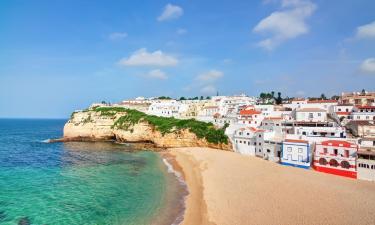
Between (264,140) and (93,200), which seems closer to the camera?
(93,200)

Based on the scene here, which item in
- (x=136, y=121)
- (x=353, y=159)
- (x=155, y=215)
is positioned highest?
(x=136, y=121)

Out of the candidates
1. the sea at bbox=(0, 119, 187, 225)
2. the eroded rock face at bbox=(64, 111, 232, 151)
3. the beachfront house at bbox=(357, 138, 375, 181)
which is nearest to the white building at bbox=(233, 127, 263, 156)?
the eroded rock face at bbox=(64, 111, 232, 151)

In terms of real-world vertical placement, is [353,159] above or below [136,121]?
below

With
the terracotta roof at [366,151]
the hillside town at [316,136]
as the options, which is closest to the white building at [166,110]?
the hillside town at [316,136]

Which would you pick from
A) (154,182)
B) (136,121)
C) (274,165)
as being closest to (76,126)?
(136,121)

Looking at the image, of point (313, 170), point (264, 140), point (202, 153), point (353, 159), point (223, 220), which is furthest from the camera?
point (202, 153)

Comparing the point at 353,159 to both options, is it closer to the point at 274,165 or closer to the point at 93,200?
the point at 274,165

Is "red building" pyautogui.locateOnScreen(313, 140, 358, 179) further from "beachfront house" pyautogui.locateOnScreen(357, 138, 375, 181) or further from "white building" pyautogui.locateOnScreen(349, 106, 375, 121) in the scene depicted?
"white building" pyautogui.locateOnScreen(349, 106, 375, 121)

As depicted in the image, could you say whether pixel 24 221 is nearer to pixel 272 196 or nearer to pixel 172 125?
pixel 272 196

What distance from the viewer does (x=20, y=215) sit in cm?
1809

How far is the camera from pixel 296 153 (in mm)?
30656

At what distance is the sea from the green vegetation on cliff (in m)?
11.4

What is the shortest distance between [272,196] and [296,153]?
1217 cm

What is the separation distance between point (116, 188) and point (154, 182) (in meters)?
3.98
